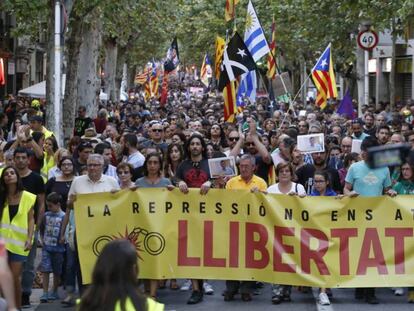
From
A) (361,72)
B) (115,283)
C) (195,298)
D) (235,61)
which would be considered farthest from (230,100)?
(361,72)

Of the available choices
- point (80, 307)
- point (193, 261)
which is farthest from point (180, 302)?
point (80, 307)

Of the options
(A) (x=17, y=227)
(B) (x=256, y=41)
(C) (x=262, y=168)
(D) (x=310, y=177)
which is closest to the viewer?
(A) (x=17, y=227)

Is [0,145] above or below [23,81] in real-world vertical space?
below

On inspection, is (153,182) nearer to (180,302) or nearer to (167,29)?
(180,302)

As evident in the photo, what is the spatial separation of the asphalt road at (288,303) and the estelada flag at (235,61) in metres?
7.42

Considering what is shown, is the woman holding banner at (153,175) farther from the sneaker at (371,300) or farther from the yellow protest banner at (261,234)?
the sneaker at (371,300)

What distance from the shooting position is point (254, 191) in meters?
11.4

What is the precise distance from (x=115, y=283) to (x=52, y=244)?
6.80m

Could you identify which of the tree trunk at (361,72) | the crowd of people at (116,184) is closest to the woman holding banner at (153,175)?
the crowd of people at (116,184)

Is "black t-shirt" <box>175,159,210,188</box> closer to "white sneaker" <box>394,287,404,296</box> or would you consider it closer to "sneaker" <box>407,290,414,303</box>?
"white sneaker" <box>394,287,404,296</box>

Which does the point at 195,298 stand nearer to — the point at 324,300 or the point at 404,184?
the point at 324,300

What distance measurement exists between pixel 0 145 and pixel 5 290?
335 inches

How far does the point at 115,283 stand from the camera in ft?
16.7

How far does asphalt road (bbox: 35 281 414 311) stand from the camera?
11.2m
